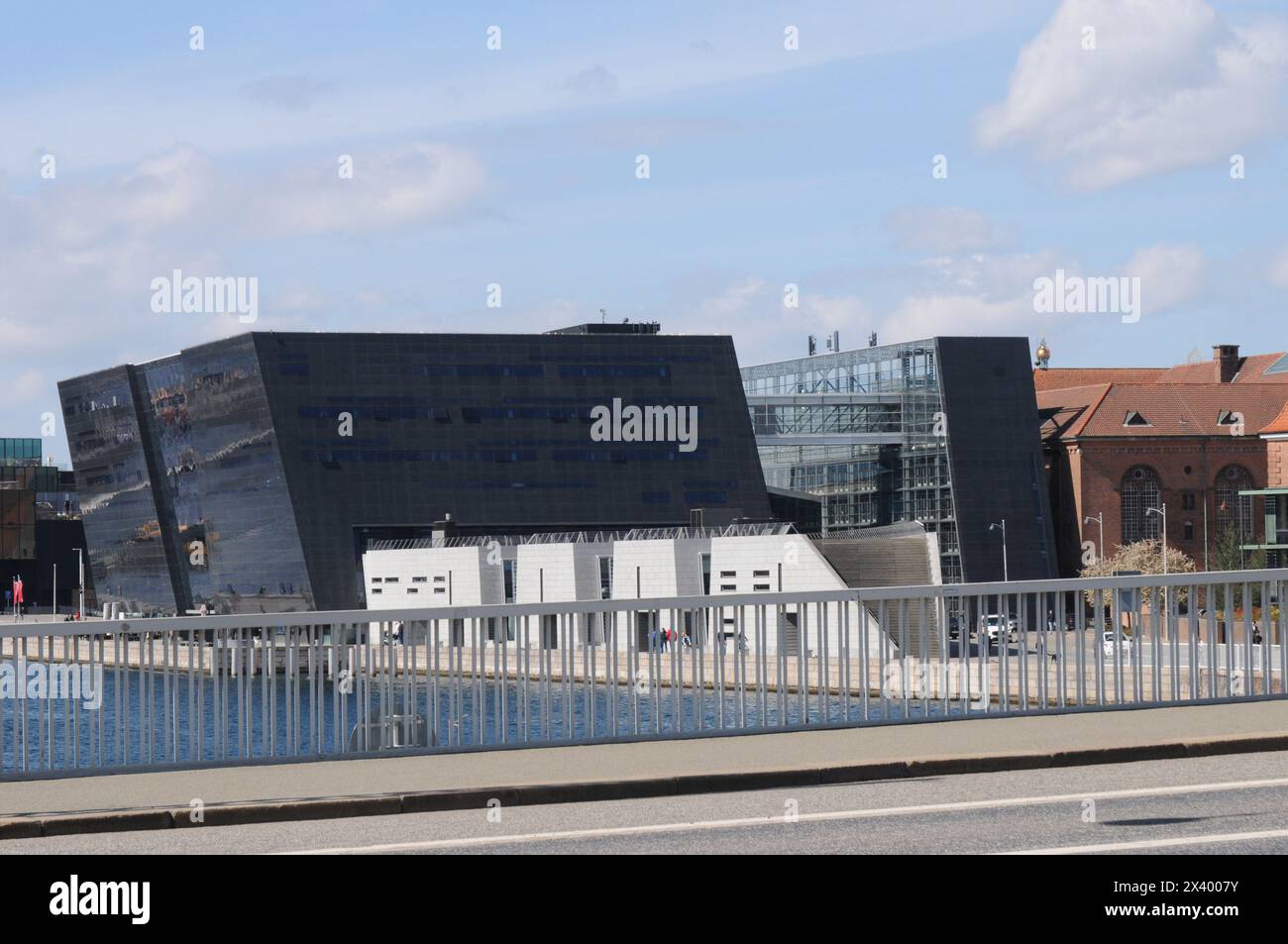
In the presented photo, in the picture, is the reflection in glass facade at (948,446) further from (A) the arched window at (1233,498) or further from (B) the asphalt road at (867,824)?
(B) the asphalt road at (867,824)

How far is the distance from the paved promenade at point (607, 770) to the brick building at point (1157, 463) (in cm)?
12653

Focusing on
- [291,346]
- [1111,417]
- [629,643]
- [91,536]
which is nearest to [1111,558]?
[1111,417]

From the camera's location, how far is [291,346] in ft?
429

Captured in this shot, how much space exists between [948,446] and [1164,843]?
124518 millimetres

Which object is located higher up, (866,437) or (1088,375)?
(1088,375)

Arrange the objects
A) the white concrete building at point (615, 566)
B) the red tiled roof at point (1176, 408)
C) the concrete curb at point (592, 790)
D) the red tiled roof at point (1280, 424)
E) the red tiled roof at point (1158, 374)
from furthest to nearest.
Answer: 1. the red tiled roof at point (1158, 374)
2. the red tiled roof at point (1176, 408)
3. the red tiled roof at point (1280, 424)
4. the white concrete building at point (615, 566)
5. the concrete curb at point (592, 790)

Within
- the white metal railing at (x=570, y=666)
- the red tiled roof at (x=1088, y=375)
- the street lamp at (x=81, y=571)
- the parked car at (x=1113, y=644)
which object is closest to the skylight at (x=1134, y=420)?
the red tiled roof at (x=1088, y=375)

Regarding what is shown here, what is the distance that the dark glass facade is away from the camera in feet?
429

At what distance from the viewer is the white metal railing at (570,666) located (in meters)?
14.2

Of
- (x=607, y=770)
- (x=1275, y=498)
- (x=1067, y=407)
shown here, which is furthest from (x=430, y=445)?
(x=607, y=770)

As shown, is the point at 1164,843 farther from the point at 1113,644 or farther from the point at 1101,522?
the point at 1101,522

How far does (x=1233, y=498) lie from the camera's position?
143 m

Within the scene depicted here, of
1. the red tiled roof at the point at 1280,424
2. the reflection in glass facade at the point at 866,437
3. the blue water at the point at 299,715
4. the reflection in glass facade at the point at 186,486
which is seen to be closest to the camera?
the blue water at the point at 299,715
